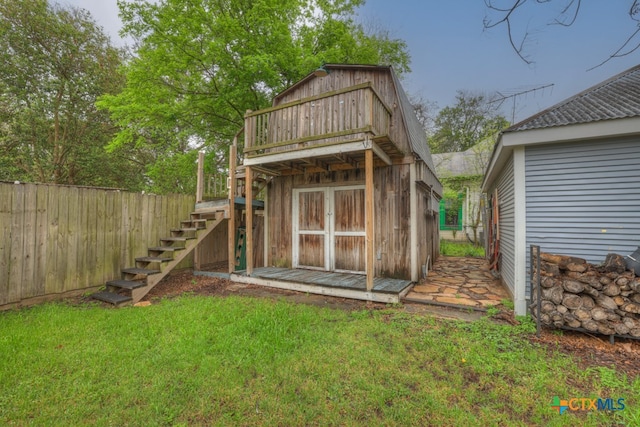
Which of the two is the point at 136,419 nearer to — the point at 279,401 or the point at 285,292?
the point at 279,401

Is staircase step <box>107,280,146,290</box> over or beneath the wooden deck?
over

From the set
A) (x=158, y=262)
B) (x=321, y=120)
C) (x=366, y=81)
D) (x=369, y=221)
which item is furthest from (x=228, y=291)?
(x=366, y=81)

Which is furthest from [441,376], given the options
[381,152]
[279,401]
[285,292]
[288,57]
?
[288,57]

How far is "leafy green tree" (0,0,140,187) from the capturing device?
9508 mm

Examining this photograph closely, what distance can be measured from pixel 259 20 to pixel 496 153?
7191mm

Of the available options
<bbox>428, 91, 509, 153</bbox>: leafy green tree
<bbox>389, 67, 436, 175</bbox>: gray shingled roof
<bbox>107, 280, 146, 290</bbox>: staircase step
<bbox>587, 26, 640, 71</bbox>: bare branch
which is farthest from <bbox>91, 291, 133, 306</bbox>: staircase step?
<bbox>428, 91, 509, 153</bbox>: leafy green tree

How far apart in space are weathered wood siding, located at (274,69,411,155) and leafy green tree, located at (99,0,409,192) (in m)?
1.42

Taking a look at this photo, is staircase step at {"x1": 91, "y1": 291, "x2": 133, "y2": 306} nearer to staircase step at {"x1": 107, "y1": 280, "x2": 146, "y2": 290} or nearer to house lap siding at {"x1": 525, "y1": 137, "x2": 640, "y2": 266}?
staircase step at {"x1": 107, "y1": 280, "x2": 146, "y2": 290}

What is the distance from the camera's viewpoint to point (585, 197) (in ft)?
11.3

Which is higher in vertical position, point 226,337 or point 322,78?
point 322,78

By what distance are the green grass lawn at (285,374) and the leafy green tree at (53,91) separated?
1008 centimetres

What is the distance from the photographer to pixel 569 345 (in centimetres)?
296

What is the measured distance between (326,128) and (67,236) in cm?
494

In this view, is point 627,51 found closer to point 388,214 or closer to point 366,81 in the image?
point 388,214
